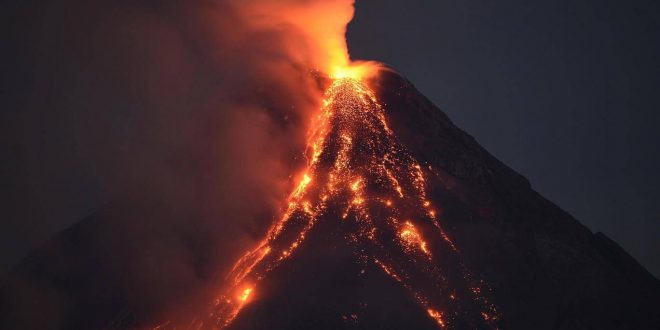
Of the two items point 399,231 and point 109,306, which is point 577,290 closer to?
point 399,231

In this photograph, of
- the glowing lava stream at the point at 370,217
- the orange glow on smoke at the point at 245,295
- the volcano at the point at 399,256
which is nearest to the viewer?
the volcano at the point at 399,256

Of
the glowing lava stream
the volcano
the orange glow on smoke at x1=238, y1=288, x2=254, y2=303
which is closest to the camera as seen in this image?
the volcano

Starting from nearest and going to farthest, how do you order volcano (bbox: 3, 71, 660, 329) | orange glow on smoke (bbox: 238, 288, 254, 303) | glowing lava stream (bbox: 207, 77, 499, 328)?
volcano (bbox: 3, 71, 660, 329), orange glow on smoke (bbox: 238, 288, 254, 303), glowing lava stream (bbox: 207, 77, 499, 328)

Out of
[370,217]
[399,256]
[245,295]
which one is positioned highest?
[370,217]

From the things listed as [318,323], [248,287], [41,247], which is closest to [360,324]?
[318,323]

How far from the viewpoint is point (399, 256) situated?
922 inches

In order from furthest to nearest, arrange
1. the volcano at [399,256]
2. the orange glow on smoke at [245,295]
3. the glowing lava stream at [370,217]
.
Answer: the glowing lava stream at [370,217]
the orange glow on smoke at [245,295]
the volcano at [399,256]

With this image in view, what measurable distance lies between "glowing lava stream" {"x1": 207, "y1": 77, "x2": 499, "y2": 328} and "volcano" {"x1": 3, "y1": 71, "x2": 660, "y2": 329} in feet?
0.23

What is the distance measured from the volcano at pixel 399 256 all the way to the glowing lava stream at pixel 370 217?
0.07 meters

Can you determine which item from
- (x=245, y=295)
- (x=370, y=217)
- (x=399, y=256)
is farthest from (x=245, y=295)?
(x=370, y=217)

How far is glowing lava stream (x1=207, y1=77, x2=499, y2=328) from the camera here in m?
21.8

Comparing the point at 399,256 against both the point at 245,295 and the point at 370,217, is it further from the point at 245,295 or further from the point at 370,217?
the point at 245,295

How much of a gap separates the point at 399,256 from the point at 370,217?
274 cm

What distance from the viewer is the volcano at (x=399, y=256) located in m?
20.8
